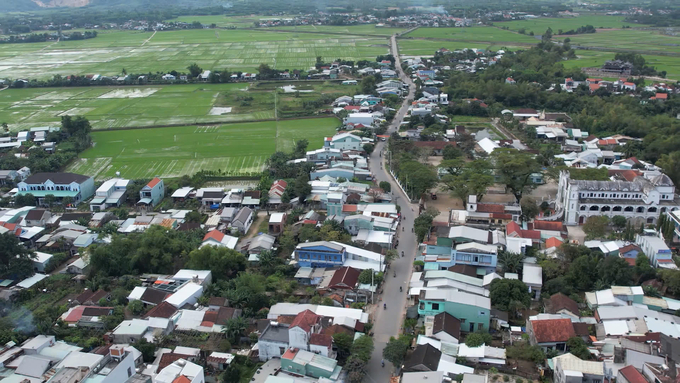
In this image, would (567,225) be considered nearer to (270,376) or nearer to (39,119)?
(270,376)

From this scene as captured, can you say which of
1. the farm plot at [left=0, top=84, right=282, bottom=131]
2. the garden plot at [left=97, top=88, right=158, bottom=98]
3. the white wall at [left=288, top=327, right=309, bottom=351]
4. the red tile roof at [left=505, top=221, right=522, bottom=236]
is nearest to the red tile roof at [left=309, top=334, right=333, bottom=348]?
the white wall at [left=288, top=327, right=309, bottom=351]

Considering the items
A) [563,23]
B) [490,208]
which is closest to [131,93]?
[490,208]

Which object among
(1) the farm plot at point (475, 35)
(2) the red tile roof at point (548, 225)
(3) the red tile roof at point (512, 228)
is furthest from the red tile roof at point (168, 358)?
(1) the farm plot at point (475, 35)

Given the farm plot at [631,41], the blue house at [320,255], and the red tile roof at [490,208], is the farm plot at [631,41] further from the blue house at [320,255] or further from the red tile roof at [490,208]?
the blue house at [320,255]

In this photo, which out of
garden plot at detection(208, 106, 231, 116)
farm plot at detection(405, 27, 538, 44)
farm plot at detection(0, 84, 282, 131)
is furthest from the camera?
farm plot at detection(405, 27, 538, 44)

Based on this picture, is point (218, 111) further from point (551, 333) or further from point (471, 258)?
point (551, 333)

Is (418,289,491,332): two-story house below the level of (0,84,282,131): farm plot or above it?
above

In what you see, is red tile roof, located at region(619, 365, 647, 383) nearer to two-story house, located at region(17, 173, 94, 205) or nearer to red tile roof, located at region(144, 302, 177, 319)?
red tile roof, located at region(144, 302, 177, 319)
